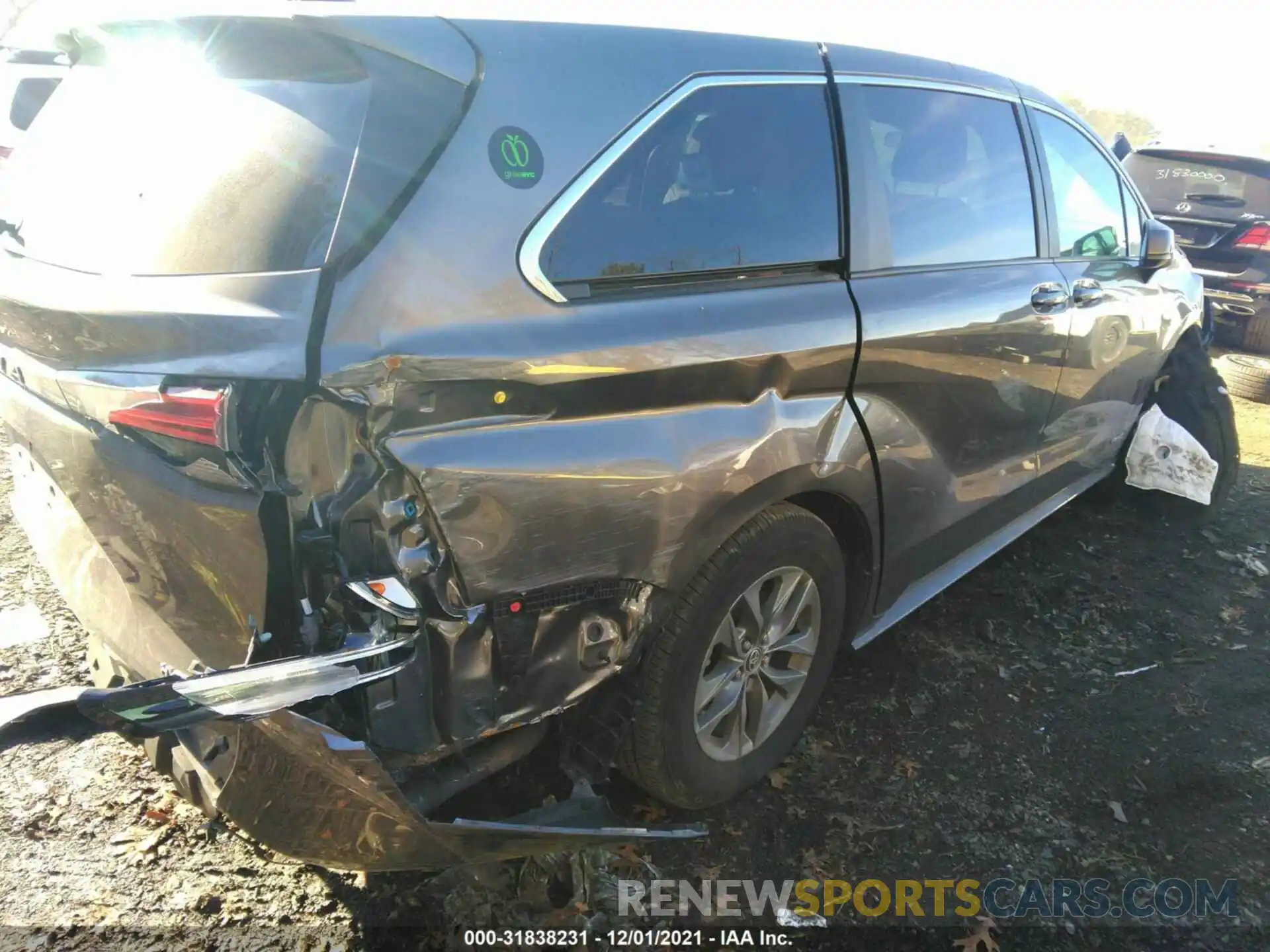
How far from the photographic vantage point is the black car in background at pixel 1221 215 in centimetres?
775

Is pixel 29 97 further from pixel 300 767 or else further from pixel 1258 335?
pixel 1258 335

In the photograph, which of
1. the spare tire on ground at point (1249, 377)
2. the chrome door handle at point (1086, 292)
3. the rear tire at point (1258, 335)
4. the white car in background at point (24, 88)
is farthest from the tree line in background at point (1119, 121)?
the white car in background at point (24, 88)

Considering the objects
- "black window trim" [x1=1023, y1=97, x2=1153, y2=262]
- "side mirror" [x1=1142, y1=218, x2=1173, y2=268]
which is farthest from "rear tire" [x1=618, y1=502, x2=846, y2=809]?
"side mirror" [x1=1142, y1=218, x2=1173, y2=268]

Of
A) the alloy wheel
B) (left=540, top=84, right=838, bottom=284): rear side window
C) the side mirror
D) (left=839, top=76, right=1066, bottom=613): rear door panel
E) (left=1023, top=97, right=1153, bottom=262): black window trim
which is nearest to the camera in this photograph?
(left=540, top=84, right=838, bottom=284): rear side window

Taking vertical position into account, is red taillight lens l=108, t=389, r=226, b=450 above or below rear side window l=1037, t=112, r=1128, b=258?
below

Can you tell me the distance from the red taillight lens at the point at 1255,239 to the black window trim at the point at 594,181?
25.8ft

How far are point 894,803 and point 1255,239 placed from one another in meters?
7.84

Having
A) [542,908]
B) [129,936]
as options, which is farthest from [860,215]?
[129,936]

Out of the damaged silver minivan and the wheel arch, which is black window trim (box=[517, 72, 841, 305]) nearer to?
the damaged silver minivan

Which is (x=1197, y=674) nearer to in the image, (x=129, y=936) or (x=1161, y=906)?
(x=1161, y=906)

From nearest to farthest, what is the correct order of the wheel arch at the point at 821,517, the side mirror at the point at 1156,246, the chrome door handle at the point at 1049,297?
the wheel arch at the point at 821,517
the chrome door handle at the point at 1049,297
the side mirror at the point at 1156,246

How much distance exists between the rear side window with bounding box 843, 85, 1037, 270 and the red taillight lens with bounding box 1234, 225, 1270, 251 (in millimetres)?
6287

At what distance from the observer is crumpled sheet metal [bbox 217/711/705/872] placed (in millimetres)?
1413

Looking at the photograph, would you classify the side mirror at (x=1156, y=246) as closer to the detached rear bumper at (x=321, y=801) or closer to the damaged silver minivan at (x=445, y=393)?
the damaged silver minivan at (x=445, y=393)
